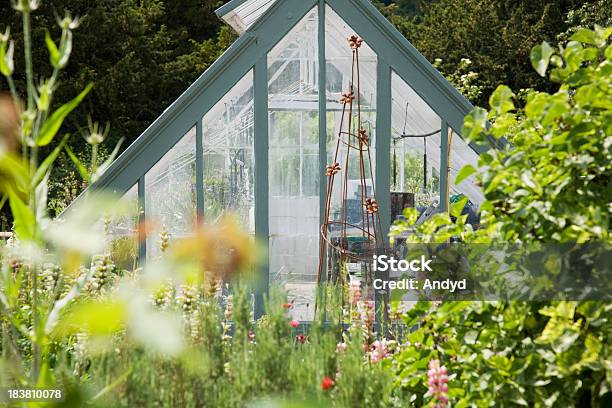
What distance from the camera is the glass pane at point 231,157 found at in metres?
4.64

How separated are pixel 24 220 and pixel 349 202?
3.16m

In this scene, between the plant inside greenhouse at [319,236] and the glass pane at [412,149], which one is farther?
the glass pane at [412,149]

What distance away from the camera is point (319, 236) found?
4.79 meters

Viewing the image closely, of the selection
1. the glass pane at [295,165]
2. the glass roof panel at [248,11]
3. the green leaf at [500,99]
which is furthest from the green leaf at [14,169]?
the glass roof panel at [248,11]

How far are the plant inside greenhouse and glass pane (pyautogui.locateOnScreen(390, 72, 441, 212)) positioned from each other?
12mm

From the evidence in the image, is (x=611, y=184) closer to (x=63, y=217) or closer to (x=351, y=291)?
(x=351, y=291)

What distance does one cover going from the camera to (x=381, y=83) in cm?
460

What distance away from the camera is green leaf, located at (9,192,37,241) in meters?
1.68

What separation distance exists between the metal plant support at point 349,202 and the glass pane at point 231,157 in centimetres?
47

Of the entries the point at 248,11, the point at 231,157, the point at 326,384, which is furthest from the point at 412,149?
the point at 326,384

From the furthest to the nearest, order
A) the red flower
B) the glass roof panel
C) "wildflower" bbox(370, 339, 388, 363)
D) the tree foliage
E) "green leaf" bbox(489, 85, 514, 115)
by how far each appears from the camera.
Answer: the tree foliage, the glass roof panel, "wildflower" bbox(370, 339, 388, 363), "green leaf" bbox(489, 85, 514, 115), the red flower

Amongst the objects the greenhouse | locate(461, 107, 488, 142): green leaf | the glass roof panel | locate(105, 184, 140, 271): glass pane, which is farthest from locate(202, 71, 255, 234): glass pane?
locate(461, 107, 488, 142): green leaf

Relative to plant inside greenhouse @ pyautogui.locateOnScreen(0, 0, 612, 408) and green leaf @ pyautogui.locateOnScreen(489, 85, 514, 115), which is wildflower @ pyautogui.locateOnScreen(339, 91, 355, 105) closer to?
plant inside greenhouse @ pyautogui.locateOnScreen(0, 0, 612, 408)

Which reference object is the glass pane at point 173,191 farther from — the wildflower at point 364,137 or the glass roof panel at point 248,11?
the glass roof panel at point 248,11
